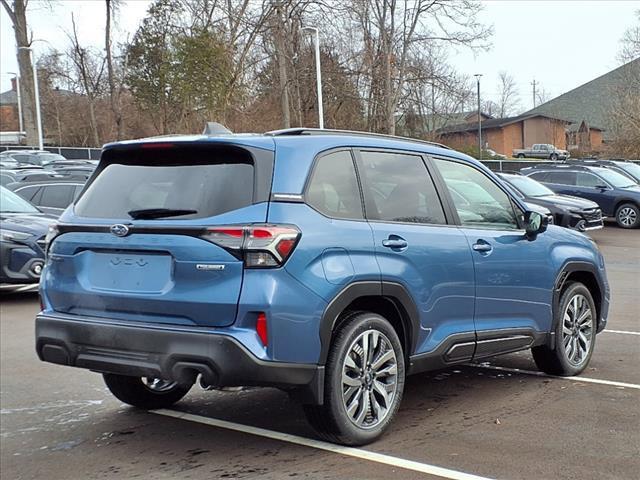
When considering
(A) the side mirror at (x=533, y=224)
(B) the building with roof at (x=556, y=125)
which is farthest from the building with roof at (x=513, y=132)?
(A) the side mirror at (x=533, y=224)

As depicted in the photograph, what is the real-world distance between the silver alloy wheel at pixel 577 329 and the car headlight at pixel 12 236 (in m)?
7.43

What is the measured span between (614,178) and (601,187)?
67 cm

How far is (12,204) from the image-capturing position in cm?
1188

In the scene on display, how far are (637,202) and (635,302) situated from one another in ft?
38.2

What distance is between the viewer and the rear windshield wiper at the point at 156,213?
169 inches

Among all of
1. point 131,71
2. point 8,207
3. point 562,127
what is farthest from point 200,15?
point 562,127

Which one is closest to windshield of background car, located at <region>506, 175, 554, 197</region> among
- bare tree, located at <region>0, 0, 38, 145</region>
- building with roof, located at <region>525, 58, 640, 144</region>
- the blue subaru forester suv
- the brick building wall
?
the blue subaru forester suv

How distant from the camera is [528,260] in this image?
5.82 meters

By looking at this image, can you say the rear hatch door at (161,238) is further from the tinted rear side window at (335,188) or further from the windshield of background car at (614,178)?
the windshield of background car at (614,178)

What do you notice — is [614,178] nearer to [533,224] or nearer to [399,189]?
[533,224]

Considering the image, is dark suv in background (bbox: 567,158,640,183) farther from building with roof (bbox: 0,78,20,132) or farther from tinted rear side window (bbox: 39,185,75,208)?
building with roof (bbox: 0,78,20,132)

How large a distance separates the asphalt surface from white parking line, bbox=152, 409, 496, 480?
0.15ft

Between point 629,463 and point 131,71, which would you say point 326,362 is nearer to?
point 629,463

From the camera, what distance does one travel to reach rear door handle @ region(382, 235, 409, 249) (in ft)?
15.3
